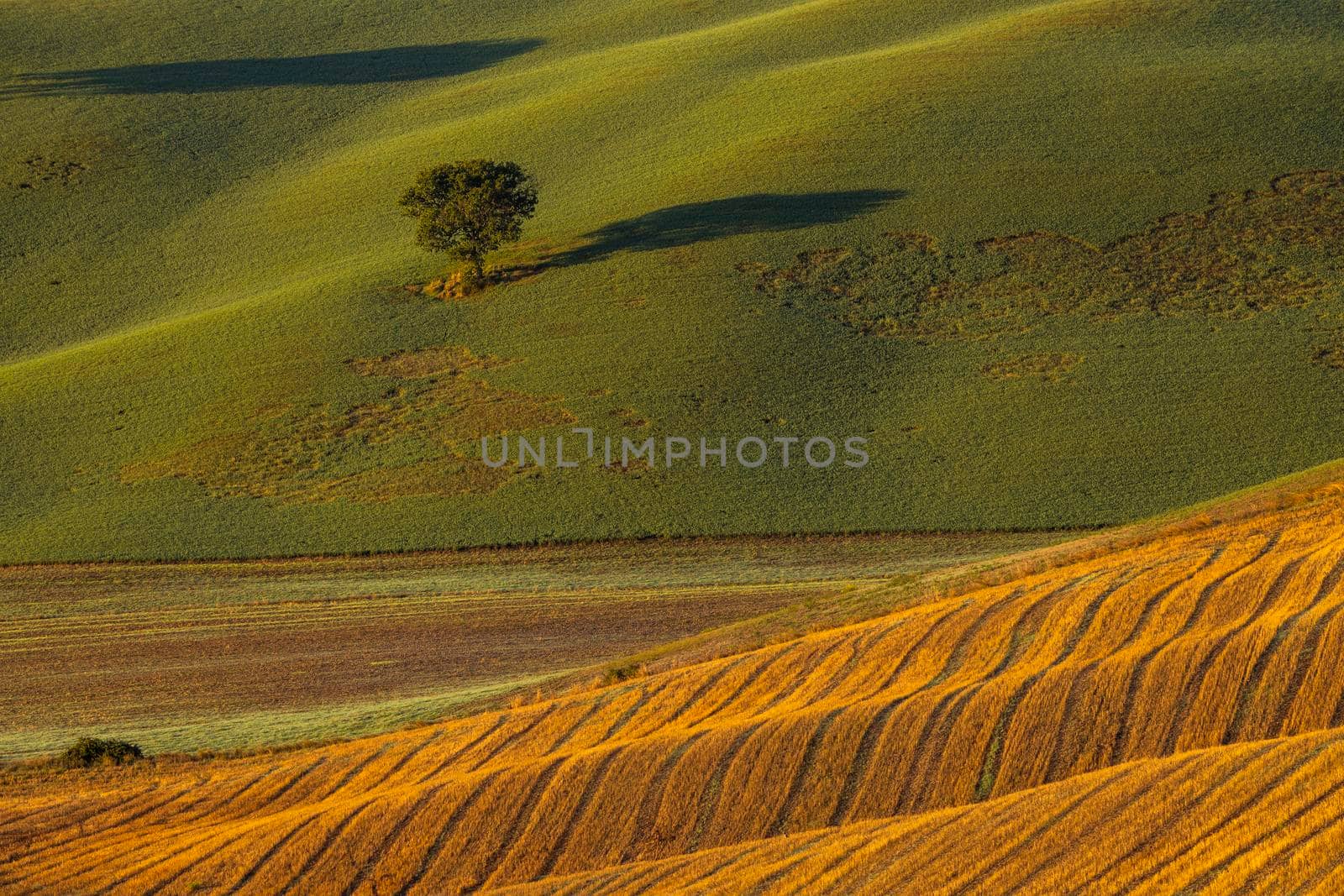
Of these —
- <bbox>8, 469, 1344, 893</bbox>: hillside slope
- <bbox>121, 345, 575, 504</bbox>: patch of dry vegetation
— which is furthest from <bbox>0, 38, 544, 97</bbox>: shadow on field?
<bbox>8, 469, 1344, 893</bbox>: hillside slope

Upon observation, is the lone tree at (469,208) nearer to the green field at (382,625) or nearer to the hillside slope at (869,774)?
the green field at (382,625)

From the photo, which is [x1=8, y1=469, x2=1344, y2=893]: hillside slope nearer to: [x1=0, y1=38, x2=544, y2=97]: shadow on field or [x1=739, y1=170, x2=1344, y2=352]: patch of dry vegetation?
[x1=739, y1=170, x2=1344, y2=352]: patch of dry vegetation

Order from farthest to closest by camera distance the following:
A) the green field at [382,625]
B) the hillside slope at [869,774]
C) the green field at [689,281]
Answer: the green field at [689,281] < the green field at [382,625] < the hillside slope at [869,774]

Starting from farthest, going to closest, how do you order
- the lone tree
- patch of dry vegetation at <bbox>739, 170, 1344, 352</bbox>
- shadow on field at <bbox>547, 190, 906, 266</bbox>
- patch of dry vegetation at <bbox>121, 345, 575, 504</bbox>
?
shadow on field at <bbox>547, 190, 906, 266</bbox>, the lone tree, patch of dry vegetation at <bbox>739, 170, 1344, 352</bbox>, patch of dry vegetation at <bbox>121, 345, 575, 504</bbox>

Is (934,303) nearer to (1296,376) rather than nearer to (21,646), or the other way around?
(1296,376)

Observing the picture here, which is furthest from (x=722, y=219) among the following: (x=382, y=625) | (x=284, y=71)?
(x=284, y=71)

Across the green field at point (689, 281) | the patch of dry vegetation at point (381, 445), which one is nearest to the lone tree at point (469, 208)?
the green field at point (689, 281)

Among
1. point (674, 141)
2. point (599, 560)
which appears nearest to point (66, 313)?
point (674, 141)
